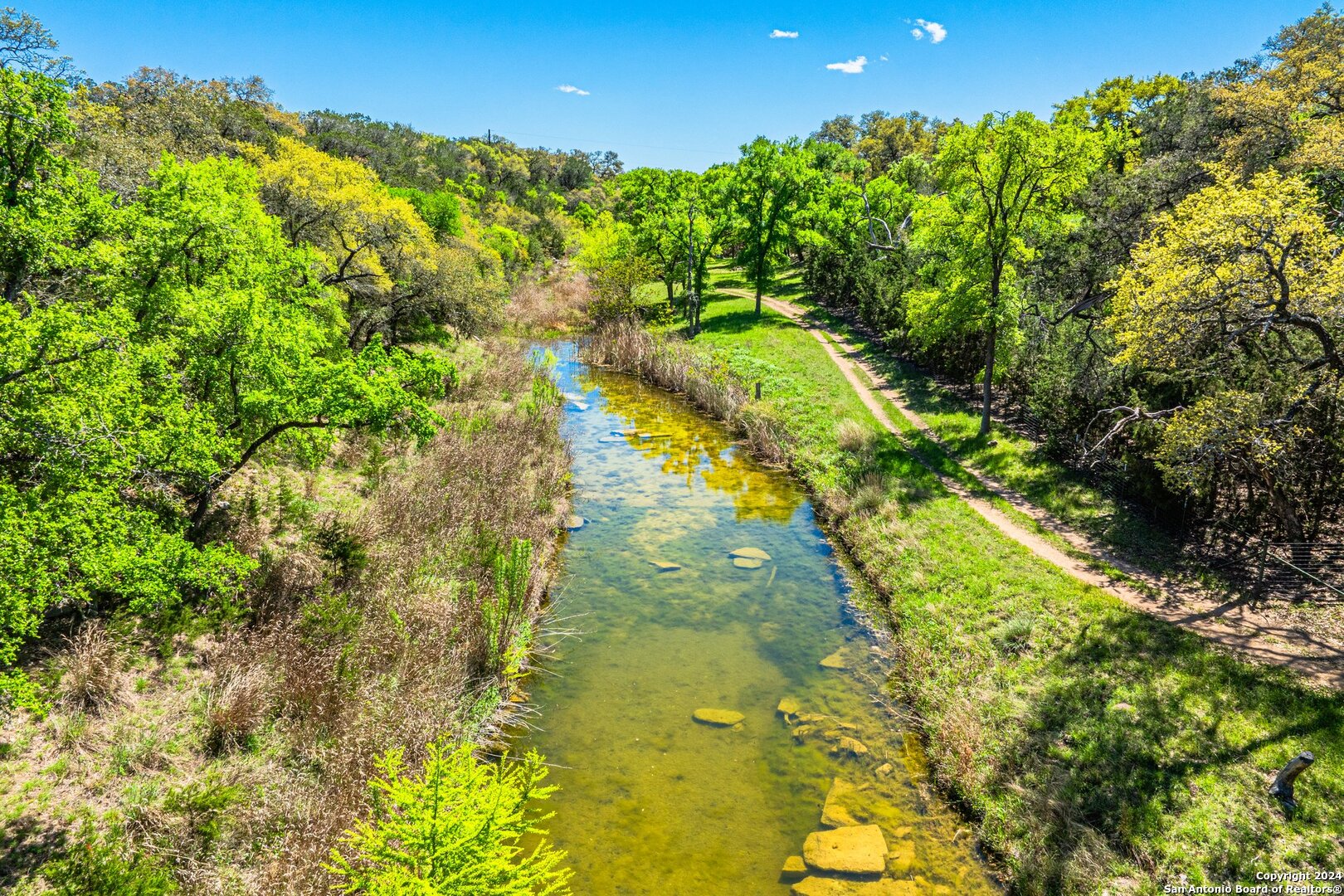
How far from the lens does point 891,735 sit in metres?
10.2

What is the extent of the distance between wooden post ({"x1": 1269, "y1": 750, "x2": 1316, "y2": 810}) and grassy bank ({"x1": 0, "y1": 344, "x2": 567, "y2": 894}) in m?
10.3

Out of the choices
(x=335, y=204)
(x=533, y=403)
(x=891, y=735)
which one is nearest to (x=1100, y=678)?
(x=891, y=735)

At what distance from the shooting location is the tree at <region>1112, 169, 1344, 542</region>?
391 inches

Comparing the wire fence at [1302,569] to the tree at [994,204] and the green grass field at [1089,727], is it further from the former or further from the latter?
the tree at [994,204]

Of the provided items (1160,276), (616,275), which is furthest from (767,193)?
(1160,276)

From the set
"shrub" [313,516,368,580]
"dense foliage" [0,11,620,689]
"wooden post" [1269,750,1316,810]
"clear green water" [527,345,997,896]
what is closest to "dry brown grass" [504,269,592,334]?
"dense foliage" [0,11,620,689]

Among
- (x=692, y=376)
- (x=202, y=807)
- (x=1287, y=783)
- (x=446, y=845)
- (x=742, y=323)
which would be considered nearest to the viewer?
(x=446, y=845)

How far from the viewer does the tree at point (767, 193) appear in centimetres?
3962

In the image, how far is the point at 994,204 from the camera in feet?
64.8

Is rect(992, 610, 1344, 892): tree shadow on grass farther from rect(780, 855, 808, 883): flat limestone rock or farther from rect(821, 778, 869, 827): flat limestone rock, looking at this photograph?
rect(780, 855, 808, 883): flat limestone rock

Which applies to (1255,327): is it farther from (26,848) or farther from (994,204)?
(26,848)

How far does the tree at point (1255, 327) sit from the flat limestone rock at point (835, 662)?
22.5ft

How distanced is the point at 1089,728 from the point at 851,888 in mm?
4324

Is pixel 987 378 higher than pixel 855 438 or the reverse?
higher
